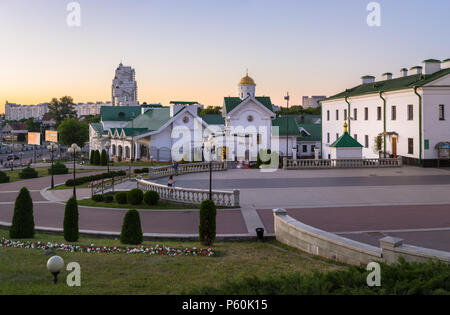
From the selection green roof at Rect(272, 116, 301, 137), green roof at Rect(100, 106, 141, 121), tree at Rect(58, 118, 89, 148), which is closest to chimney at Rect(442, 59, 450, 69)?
green roof at Rect(272, 116, 301, 137)

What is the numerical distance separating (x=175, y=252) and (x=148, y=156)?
4956 centimetres

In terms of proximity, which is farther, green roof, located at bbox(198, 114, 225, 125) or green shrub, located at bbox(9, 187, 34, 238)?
green roof, located at bbox(198, 114, 225, 125)

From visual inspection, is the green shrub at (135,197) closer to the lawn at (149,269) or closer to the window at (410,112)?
the lawn at (149,269)

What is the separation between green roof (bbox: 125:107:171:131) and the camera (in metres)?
62.9

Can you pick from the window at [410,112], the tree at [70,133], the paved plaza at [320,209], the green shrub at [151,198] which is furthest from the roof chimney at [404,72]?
the tree at [70,133]

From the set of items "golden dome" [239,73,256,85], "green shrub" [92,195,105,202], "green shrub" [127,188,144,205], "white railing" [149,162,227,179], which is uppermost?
"golden dome" [239,73,256,85]

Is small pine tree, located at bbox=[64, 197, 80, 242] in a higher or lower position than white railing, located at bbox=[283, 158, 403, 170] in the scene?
lower

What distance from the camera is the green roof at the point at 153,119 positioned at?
62.9 meters

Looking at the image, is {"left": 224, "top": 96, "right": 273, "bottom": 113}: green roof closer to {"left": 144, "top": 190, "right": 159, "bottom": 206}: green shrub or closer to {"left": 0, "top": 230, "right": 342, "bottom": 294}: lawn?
{"left": 144, "top": 190, "right": 159, "bottom": 206}: green shrub

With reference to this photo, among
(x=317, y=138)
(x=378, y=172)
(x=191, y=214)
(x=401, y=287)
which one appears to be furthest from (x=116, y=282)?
(x=317, y=138)

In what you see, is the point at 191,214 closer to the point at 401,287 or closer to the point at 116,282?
the point at 116,282

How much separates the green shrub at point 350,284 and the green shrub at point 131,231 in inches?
290

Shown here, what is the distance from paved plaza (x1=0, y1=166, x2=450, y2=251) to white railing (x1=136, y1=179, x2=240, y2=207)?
27.6 inches

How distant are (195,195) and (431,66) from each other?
28.6 meters
